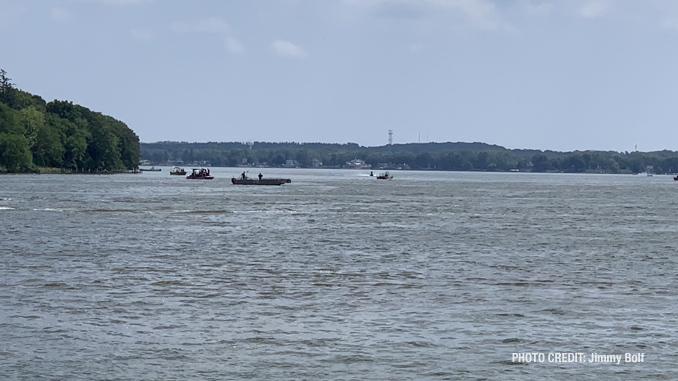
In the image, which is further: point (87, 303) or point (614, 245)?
point (614, 245)

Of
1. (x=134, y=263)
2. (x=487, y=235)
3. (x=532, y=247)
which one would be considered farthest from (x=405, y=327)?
(x=487, y=235)

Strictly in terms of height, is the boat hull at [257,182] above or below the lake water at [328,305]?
below

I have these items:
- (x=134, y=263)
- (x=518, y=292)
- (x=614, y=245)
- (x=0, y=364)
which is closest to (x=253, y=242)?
(x=134, y=263)

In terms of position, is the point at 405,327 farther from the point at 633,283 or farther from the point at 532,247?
the point at 532,247

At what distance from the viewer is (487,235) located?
62.9 meters

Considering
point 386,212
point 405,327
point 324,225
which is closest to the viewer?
point 405,327

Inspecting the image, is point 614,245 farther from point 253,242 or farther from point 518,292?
point 518,292

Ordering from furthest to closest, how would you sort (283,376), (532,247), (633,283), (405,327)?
(532,247), (633,283), (405,327), (283,376)

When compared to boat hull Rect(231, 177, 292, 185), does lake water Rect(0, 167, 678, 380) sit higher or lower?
higher

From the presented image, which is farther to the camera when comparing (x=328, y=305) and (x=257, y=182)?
(x=257, y=182)

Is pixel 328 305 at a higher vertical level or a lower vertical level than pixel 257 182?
higher

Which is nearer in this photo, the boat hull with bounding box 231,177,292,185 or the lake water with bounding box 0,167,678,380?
the lake water with bounding box 0,167,678,380

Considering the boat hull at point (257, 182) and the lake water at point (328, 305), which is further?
the boat hull at point (257, 182)

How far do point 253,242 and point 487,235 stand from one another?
16396 millimetres
